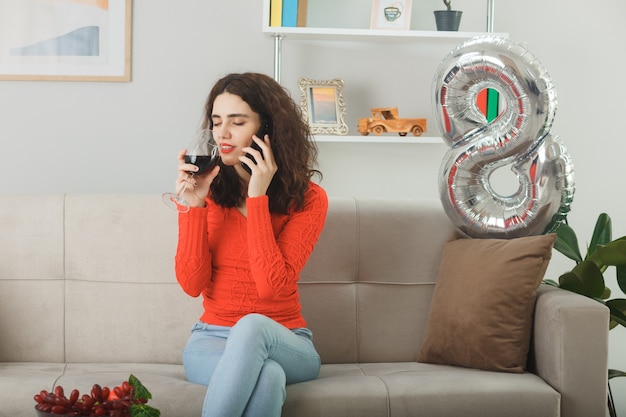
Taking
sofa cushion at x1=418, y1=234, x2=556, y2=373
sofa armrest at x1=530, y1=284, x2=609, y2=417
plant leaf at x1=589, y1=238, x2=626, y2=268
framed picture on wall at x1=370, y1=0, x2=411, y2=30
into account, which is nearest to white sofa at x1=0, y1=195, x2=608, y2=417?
sofa cushion at x1=418, y1=234, x2=556, y2=373

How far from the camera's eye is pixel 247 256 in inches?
93.0

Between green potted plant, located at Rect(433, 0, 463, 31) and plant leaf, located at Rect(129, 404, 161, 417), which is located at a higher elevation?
green potted plant, located at Rect(433, 0, 463, 31)

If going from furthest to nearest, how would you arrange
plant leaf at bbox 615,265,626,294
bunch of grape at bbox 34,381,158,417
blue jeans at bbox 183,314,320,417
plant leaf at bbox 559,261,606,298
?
1. plant leaf at bbox 615,265,626,294
2. plant leaf at bbox 559,261,606,298
3. blue jeans at bbox 183,314,320,417
4. bunch of grape at bbox 34,381,158,417

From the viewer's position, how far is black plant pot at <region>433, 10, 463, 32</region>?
321 centimetres

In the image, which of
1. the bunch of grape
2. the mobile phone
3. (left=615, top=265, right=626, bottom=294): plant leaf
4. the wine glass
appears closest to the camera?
the bunch of grape

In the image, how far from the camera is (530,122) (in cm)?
267

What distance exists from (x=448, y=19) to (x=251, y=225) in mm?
1396

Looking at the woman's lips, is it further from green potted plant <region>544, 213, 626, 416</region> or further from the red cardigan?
green potted plant <region>544, 213, 626, 416</region>

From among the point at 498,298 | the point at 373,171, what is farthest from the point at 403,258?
the point at 373,171

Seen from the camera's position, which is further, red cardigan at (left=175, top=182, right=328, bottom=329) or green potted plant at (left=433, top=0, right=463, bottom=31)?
green potted plant at (left=433, top=0, right=463, bottom=31)

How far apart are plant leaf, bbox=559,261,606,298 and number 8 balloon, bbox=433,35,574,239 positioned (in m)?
0.17

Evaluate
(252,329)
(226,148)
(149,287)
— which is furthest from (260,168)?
(149,287)

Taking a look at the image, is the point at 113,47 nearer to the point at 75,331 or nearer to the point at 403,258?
the point at 75,331

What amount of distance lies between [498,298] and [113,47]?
1.74 metres
